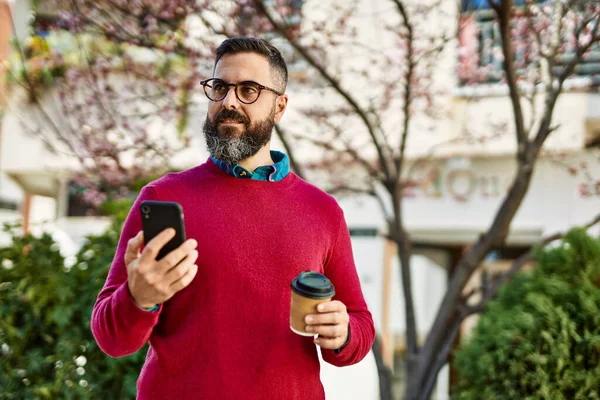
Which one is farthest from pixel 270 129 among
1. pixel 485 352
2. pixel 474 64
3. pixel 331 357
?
pixel 474 64

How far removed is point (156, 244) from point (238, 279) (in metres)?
0.37

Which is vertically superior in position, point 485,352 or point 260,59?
point 260,59

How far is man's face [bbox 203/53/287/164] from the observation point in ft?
6.51

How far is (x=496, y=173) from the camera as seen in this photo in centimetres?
796

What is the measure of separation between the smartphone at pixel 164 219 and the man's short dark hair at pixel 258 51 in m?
0.64

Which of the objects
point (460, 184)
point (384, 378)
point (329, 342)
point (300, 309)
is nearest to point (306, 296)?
point (300, 309)

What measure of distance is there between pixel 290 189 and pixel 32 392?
2478mm

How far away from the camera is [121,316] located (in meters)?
1.71

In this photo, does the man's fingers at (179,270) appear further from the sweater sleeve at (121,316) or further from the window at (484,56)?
the window at (484,56)

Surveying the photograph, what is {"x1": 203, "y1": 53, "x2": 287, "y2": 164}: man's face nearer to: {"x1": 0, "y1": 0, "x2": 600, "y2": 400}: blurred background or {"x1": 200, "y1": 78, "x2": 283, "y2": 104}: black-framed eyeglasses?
{"x1": 200, "y1": 78, "x2": 283, "y2": 104}: black-framed eyeglasses

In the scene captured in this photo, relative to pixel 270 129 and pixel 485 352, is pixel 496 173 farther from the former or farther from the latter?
pixel 270 129

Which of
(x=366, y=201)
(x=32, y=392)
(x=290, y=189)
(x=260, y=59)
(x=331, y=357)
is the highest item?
(x=260, y=59)

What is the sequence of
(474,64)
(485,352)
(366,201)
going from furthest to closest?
(366,201) < (474,64) < (485,352)

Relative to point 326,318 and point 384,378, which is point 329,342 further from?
point 384,378
